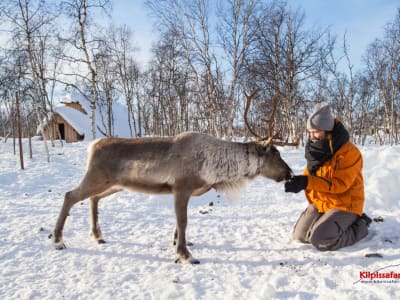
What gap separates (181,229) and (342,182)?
198cm

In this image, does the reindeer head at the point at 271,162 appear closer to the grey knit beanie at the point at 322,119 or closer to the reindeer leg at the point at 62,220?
the grey knit beanie at the point at 322,119

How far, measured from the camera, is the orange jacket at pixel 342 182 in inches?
138

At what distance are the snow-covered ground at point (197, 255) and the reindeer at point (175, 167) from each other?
0.44m

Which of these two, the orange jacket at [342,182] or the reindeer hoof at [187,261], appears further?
A: the orange jacket at [342,182]

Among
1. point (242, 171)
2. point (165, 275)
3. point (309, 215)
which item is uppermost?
point (242, 171)

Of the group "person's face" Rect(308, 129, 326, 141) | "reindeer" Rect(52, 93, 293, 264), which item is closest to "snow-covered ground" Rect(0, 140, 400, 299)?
"reindeer" Rect(52, 93, 293, 264)

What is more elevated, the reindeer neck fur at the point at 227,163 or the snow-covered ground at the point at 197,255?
the reindeer neck fur at the point at 227,163

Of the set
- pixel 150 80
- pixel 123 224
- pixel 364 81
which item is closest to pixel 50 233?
pixel 123 224

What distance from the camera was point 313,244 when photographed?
11.7 ft

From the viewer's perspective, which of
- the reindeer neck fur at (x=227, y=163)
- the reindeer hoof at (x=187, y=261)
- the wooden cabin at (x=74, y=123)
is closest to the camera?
the reindeer hoof at (x=187, y=261)

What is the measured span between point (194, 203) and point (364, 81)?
23.7 m

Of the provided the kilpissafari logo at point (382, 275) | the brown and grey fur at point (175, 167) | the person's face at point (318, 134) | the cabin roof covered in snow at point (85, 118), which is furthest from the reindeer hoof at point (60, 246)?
the cabin roof covered in snow at point (85, 118)

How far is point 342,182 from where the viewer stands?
11.4ft

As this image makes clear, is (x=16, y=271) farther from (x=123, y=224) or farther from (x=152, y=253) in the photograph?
(x=123, y=224)
